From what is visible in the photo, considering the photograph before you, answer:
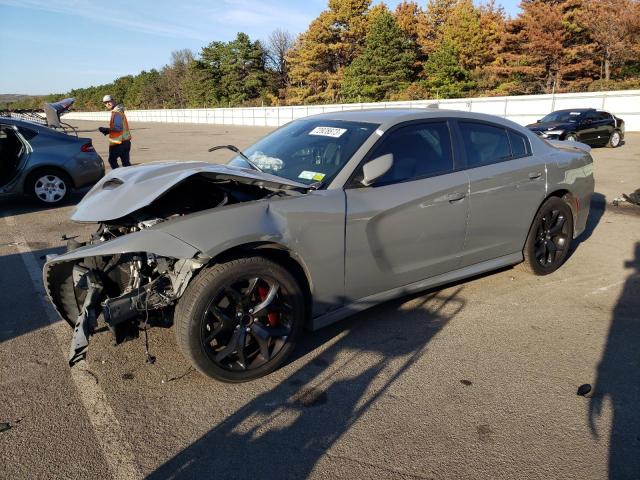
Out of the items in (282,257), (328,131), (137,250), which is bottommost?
(282,257)

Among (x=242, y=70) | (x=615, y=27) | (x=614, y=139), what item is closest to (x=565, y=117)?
(x=614, y=139)

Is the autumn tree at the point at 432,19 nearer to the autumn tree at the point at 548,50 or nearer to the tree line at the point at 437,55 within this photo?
the tree line at the point at 437,55

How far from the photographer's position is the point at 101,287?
116 inches

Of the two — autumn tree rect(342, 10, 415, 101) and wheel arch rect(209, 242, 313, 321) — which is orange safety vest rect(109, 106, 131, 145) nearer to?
wheel arch rect(209, 242, 313, 321)

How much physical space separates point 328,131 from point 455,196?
112 cm

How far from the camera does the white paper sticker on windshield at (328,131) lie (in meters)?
3.79

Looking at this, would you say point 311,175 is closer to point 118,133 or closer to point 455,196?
point 455,196

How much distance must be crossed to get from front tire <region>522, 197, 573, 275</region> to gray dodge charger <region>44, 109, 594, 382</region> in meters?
0.26

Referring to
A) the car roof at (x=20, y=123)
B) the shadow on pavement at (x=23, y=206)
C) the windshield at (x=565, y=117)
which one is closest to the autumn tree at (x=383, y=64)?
the windshield at (x=565, y=117)

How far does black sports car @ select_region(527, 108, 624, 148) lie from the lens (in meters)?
16.6

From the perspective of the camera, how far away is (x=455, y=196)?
3.81 metres

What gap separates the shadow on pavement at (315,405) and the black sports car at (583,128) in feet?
49.1

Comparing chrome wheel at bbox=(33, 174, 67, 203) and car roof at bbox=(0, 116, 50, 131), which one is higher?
car roof at bbox=(0, 116, 50, 131)

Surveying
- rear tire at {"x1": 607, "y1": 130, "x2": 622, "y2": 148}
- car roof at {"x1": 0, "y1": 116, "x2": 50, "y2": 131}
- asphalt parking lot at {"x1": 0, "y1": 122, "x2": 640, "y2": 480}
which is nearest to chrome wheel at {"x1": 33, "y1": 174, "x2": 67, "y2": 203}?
car roof at {"x1": 0, "y1": 116, "x2": 50, "y2": 131}
